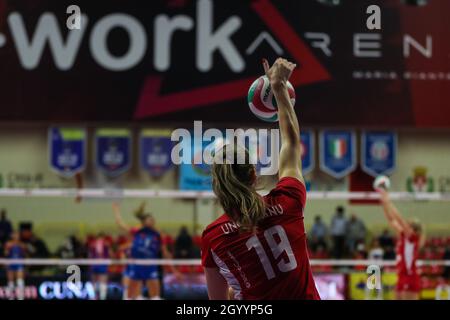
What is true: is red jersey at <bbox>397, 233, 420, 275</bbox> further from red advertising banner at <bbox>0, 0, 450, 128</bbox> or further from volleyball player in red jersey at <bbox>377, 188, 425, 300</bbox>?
red advertising banner at <bbox>0, 0, 450, 128</bbox>

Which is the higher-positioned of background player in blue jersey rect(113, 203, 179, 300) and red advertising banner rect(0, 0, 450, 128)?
red advertising banner rect(0, 0, 450, 128)

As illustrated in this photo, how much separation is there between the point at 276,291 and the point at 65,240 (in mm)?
12743

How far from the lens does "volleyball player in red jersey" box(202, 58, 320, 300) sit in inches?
108

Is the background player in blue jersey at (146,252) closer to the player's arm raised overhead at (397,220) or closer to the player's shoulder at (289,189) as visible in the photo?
the player's arm raised overhead at (397,220)

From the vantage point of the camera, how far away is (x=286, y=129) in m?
2.93

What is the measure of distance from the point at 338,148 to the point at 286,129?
11965 millimetres

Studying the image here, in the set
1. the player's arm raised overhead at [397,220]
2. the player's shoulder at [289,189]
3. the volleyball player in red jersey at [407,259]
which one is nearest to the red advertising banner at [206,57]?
the player's arm raised overhead at [397,220]

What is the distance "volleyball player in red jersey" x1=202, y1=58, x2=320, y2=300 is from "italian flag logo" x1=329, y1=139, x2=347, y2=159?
1183cm

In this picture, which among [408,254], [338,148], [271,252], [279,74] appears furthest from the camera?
[338,148]

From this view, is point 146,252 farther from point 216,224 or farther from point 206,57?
point 216,224

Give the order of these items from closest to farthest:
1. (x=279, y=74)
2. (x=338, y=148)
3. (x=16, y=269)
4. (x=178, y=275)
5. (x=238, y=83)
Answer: (x=279, y=74) < (x=238, y=83) < (x=16, y=269) < (x=178, y=275) < (x=338, y=148)

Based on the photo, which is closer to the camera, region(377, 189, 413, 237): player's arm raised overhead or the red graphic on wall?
region(377, 189, 413, 237): player's arm raised overhead

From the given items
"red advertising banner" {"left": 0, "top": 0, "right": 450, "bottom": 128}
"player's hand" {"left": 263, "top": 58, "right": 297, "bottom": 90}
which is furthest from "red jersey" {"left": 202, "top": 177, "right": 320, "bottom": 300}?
"red advertising banner" {"left": 0, "top": 0, "right": 450, "bottom": 128}

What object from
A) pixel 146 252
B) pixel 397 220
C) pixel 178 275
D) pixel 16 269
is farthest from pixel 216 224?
pixel 16 269
